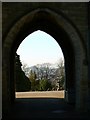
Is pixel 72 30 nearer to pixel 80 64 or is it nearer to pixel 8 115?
pixel 80 64

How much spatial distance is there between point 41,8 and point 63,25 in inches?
47.4

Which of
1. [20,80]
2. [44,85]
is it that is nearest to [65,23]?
[20,80]

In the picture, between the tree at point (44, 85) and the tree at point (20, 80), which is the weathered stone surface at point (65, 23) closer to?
the tree at point (20, 80)

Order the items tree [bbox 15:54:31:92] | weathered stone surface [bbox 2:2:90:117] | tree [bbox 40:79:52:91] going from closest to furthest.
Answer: weathered stone surface [bbox 2:2:90:117] → tree [bbox 15:54:31:92] → tree [bbox 40:79:52:91]

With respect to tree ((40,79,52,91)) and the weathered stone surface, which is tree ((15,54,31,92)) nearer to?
tree ((40,79,52,91))

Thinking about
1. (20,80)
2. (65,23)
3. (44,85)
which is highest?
(65,23)

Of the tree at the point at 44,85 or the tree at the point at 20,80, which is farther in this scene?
the tree at the point at 44,85

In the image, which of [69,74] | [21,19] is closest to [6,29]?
[21,19]

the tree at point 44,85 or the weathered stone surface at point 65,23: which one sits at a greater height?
the weathered stone surface at point 65,23

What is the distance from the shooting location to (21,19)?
53.7ft

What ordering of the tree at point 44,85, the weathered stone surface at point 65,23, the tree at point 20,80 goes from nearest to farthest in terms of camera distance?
the weathered stone surface at point 65,23 → the tree at point 20,80 → the tree at point 44,85

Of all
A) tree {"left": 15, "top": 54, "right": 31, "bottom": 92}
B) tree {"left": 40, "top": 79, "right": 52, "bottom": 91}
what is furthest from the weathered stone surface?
tree {"left": 40, "top": 79, "right": 52, "bottom": 91}

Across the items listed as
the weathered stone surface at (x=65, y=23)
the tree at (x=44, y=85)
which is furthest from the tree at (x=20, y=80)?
the weathered stone surface at (x=65, y=23)

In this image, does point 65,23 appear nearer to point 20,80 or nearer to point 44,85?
point 20,80
